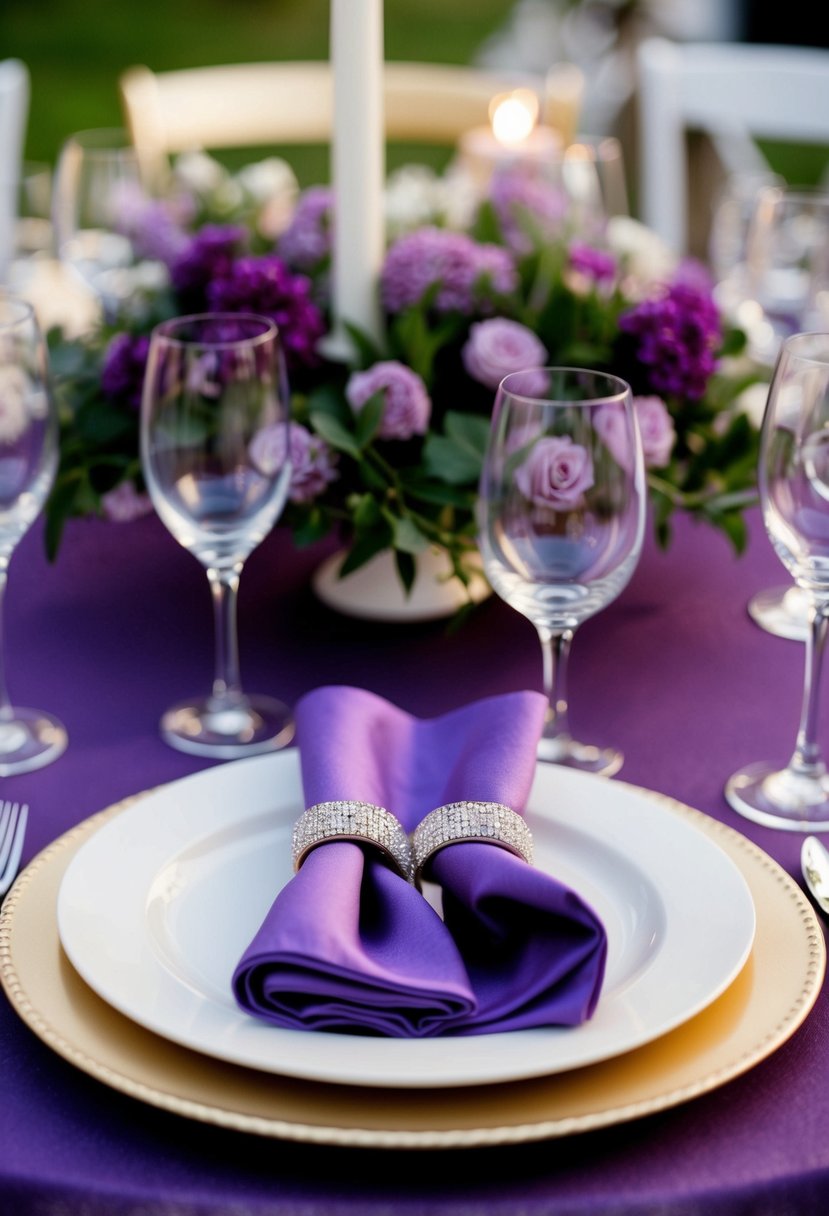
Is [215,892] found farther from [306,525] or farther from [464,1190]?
[306,525]

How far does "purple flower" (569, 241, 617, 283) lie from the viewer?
4.41 feet

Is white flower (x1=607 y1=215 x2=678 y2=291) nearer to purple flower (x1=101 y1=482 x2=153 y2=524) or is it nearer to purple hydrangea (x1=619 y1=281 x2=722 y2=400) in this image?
purple hydrangea (x1=619 y1=281 x2=722 y2=400)

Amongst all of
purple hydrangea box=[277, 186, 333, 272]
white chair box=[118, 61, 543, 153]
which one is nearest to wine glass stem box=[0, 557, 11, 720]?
purple hydrangea box=[277, 186, 333, 272]

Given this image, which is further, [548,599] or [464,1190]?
[548,599]

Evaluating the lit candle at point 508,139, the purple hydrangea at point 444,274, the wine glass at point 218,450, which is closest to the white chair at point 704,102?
the lit candle at point 508,139

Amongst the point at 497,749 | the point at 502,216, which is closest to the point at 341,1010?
the point at 497,749

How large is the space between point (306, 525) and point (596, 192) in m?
0.85

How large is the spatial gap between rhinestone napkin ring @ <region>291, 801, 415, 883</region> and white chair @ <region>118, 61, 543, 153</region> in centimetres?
214

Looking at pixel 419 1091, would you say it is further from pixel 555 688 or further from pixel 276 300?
pixel 276 300

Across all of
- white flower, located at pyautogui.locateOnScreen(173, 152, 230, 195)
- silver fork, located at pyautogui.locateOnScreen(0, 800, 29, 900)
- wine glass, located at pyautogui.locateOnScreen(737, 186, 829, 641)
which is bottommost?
silver fork, located at pyautogui.locateOnScreen(0, 800, 29, 900)

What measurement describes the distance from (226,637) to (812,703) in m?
0.42

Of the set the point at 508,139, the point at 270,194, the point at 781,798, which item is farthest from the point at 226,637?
the point at 508,139

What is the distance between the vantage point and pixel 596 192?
1832 millimetres

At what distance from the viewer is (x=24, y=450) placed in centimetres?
107
